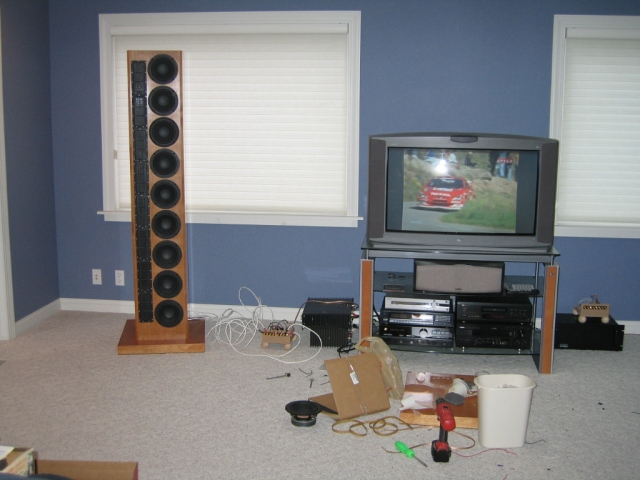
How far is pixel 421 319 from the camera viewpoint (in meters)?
3.46

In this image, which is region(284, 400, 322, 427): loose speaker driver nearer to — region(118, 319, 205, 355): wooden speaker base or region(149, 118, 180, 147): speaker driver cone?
region(118, 319, 205, 355): wooden speaker base

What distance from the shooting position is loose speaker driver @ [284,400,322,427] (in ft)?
8.82

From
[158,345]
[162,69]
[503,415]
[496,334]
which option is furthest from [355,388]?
[162,69]

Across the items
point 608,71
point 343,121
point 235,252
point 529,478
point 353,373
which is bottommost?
point 529,478

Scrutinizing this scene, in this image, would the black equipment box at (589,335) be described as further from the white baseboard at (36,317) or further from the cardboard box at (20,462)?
the white baseboard at (36,317)

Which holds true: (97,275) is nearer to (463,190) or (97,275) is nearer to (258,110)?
(258,110)

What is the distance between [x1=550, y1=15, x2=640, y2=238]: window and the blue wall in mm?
76

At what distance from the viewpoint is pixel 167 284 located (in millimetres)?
3531

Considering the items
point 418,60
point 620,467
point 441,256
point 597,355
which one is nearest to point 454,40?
point 418,60

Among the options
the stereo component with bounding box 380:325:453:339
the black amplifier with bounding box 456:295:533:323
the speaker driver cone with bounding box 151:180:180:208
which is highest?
the speaker driver cone with bounding box 151:180:180:208

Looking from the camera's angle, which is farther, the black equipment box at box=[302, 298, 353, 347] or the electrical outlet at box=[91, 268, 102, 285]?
the electrical outlet at box=[91, 268, 102, 285]

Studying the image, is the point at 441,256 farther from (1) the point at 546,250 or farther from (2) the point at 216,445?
(2) the point at 216,445

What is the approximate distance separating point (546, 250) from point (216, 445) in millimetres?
1883

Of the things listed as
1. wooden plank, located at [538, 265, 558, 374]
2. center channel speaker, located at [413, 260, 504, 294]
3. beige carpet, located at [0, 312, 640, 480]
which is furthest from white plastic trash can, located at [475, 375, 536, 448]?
center channel speaker, located at [413, 260, 504, 294]
